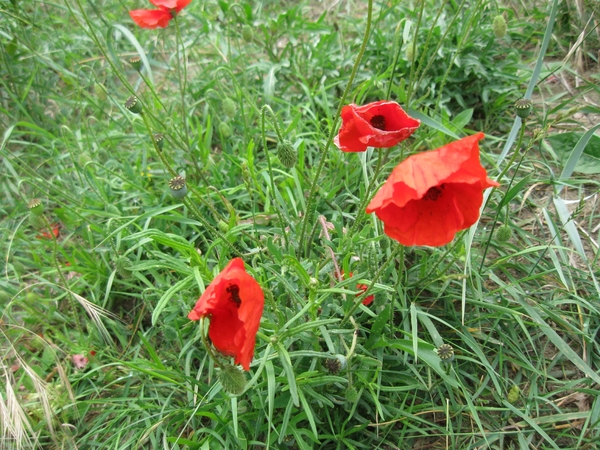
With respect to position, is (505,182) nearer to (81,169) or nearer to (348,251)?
(348,251)

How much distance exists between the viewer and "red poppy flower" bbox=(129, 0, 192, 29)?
2146 millimetres

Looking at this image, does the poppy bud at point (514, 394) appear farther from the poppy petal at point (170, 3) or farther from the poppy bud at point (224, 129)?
the poppy petal at point (170, 3)

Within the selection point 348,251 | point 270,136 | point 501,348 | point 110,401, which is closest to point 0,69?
point 270,136

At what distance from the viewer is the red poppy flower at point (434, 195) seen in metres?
1.13

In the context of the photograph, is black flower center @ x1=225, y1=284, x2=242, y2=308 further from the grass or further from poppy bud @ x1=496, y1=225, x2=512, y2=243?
poppy bud @ x1=496, y1=225, x2=512, y2=243

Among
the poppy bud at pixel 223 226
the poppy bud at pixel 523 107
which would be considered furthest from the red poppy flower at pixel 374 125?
the poppy bud at pixel 223 226

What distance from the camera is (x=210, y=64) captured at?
304cm

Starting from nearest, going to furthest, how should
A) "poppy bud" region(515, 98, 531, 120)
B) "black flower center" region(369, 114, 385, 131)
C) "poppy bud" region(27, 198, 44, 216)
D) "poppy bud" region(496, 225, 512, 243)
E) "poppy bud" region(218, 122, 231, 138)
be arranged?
"black flower center" region(369, 114, 385, 131) → "poppy bud" region(515, 98, 531, 120) → "poppy bud" region(496, 225, 512, 243) → "poppy bud" region(27, 198, 44, 216) → "poppy bud" region(218, 122, 231, 138)

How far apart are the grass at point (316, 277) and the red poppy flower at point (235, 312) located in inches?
6.9

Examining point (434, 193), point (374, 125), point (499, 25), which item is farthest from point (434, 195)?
point (499, 25)

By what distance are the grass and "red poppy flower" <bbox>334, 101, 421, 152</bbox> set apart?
75 mm

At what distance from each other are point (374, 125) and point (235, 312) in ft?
2.21

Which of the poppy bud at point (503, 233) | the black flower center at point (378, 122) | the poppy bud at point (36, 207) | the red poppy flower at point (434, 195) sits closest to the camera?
the red poppy flower at point (434, 195)

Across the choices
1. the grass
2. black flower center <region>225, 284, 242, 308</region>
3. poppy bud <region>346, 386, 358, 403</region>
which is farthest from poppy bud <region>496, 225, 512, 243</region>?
black flower center <region>225, 284, 242, 308</region>
